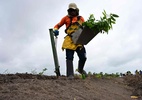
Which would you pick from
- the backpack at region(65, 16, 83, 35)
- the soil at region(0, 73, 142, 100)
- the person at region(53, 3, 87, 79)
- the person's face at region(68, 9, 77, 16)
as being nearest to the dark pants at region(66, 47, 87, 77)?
the person at region(53, 3, 87, 79)

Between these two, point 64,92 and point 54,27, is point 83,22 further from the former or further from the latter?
point 64,92

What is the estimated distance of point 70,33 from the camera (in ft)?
27.5

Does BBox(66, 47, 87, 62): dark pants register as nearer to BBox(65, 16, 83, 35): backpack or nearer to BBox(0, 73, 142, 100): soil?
BBox(65, 16, 83, 35): backpack

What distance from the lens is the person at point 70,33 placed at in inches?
327

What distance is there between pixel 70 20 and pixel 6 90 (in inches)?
146

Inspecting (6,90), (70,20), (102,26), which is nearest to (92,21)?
(102,26)

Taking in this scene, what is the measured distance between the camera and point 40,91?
5398 millimetres

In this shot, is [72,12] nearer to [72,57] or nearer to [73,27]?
[73,27]

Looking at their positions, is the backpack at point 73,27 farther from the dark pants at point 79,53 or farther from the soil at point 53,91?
the soil at point 53,91

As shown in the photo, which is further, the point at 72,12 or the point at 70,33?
the point at 72,12

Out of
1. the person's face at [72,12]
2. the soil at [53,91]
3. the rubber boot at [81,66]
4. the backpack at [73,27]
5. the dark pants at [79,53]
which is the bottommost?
the soil at [53,91]

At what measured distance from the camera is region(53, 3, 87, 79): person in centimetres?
830

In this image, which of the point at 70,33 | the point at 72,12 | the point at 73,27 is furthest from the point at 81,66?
the point at 72,12

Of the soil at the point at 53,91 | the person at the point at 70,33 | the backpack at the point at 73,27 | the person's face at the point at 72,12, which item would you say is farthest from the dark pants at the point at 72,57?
the person's face at the point at 72,12
